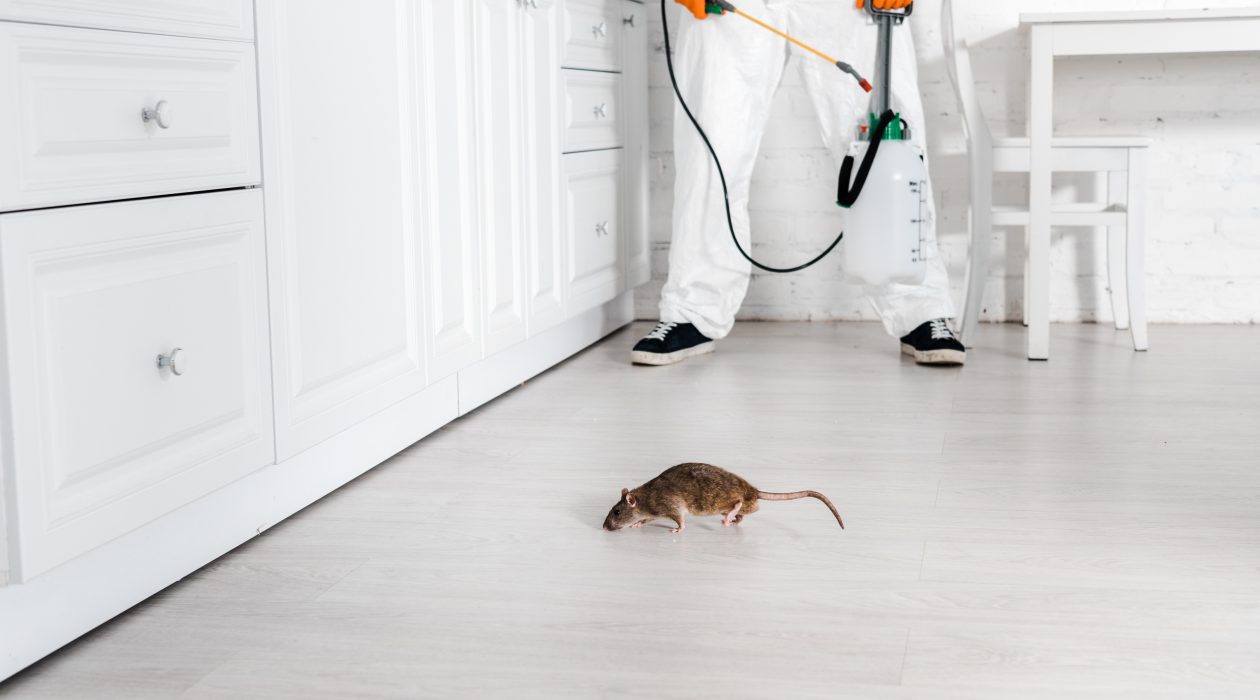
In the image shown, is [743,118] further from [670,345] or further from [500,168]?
[500,168]

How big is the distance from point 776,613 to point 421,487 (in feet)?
2.27

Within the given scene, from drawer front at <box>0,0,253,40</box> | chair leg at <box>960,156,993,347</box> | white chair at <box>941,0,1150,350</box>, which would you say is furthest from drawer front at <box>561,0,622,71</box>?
drawer front at <box>0,0,253,40</box>

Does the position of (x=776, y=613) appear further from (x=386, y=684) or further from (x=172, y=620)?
(x=172, y=620)

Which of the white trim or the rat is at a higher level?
the white trim

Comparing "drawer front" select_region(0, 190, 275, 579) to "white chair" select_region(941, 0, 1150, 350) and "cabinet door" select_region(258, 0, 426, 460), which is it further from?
"white chair" select_region(941, 0, 1150, 350)

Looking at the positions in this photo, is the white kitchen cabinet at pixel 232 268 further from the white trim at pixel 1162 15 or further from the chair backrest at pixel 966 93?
the white trim at pixel 1162 15

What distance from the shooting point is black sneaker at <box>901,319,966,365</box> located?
→ 8.99 ft

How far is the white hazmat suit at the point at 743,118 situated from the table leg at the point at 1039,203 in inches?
7.5

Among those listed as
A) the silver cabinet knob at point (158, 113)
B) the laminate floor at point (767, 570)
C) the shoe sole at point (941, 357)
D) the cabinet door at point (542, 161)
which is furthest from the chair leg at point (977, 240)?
the silver cabinet knob at point (158, 113)

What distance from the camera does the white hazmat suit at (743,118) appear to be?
279 centimetres

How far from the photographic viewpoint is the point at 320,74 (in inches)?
65.9

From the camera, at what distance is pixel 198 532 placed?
1.47 m

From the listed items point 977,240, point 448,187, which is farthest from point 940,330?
point 448,187

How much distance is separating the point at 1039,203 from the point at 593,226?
3.17 feet
